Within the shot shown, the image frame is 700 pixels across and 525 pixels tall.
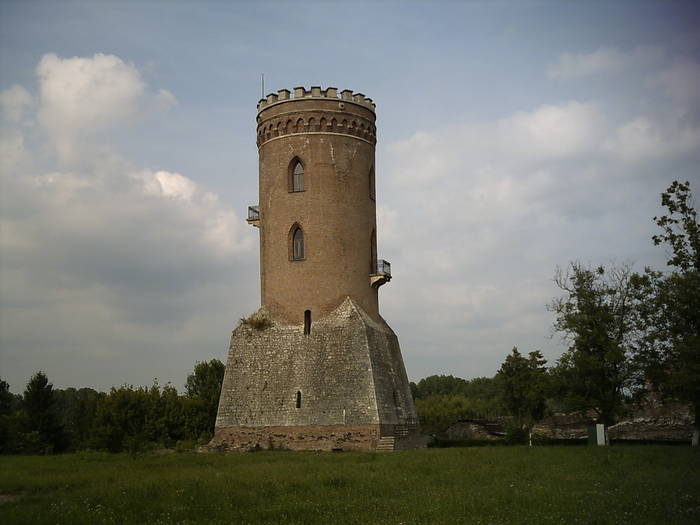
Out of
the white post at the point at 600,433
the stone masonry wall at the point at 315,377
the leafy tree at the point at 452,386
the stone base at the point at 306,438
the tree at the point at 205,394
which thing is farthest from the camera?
the leafy tree at the point at 452,386

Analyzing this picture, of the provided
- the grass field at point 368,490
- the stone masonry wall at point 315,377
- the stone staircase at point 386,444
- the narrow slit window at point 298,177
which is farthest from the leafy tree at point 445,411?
the grass field at point 368,490

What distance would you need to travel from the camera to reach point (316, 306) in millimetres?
33531

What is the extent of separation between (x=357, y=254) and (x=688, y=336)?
14844 millimetres

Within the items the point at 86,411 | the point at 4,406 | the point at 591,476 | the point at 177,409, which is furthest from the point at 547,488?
the point at 4,406

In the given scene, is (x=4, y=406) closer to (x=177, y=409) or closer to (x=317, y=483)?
(x=177, y=409)

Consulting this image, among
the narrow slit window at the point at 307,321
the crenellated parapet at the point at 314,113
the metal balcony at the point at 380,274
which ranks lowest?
the narrow slit window at the point at 307,321

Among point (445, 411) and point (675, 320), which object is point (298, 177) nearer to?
point (675, 320)

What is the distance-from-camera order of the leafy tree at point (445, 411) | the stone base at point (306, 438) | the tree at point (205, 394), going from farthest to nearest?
the leafy tree at point (445, 411)
the tree at point (205, 394)
the stone base at point (306, 438)

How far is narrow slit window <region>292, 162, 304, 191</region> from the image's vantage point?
34750 mm

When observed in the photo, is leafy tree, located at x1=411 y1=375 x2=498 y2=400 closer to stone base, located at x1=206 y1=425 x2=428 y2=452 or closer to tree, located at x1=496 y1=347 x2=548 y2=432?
tree, located at x1=496 y1=347 x2=548 y2=432

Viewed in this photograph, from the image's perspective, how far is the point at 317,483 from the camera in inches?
677

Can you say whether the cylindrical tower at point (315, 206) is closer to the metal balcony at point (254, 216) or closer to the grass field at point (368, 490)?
the metal balcony at point (254, 216)

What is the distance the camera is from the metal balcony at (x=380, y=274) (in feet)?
116

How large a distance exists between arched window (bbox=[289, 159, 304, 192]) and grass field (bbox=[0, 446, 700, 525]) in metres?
14.7
